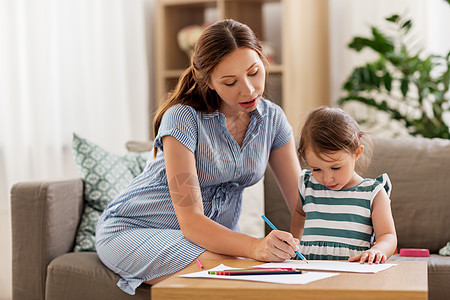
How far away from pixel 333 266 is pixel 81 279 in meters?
0.89

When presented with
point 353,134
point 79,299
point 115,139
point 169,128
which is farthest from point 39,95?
point 353,134

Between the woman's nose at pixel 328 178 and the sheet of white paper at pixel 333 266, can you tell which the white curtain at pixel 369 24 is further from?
the sheet of white paper at pixel 333 266

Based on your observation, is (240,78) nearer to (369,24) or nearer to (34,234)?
(34,234)

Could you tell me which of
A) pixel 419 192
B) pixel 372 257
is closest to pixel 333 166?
pixel 372 257

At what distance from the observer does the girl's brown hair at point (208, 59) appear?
161cm

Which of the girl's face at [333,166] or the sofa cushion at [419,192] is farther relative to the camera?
the sofa cushion at [419,192]

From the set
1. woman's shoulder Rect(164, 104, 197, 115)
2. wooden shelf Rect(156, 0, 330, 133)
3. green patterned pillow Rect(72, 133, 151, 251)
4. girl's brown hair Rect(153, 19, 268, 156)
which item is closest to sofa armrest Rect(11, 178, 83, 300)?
green patterned pillow Rect(72, 133, 151, 251)

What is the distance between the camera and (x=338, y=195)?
1622 mm

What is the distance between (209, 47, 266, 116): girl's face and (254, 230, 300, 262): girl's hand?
0.39 m

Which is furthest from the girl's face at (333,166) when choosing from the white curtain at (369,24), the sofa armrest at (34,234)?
the white curtain at (369,24)

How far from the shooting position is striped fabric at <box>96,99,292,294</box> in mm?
1634

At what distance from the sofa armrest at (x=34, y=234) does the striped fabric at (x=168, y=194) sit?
0.77 ft

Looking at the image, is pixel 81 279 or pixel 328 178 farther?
pixel 81 279

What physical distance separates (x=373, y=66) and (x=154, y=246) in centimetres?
164
